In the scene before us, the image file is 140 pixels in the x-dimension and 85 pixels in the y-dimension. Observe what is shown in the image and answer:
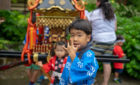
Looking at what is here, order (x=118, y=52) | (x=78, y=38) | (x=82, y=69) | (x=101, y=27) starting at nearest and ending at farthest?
(x=82, y=69) → (x=78, y=38) → (x=101, y=27) → (x=118, y=52)

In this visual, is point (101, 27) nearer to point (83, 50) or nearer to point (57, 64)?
point (57, 64)

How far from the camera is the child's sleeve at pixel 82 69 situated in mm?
1519

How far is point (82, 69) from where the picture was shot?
152cm

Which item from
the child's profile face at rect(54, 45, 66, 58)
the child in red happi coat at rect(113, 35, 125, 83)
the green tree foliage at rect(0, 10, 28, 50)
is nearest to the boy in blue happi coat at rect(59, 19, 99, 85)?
the child's profile face at rect(54, 45, 66, 58)

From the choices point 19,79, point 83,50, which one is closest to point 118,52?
point 83,50

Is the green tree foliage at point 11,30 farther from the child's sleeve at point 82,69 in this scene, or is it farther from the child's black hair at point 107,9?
the child's sleeve at point 82,69

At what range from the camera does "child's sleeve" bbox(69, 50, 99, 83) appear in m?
1.52

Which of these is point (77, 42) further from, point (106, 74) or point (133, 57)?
point (133, 57)

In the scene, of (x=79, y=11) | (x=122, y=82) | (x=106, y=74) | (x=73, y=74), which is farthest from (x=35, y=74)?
(x=122, y=82)

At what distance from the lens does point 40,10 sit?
Result: 2.21 m

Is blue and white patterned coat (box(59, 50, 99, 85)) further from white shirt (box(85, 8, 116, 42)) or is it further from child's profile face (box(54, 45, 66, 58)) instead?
white shirt (box(85, 8, 116, 42))

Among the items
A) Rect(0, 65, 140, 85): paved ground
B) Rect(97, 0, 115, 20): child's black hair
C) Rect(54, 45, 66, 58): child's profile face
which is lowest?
Rect(0, 65, 140, 85): paved ground

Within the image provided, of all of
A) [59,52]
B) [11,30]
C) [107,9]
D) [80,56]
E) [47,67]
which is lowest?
[47,67]

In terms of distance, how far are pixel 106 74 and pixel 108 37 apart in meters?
0.75
